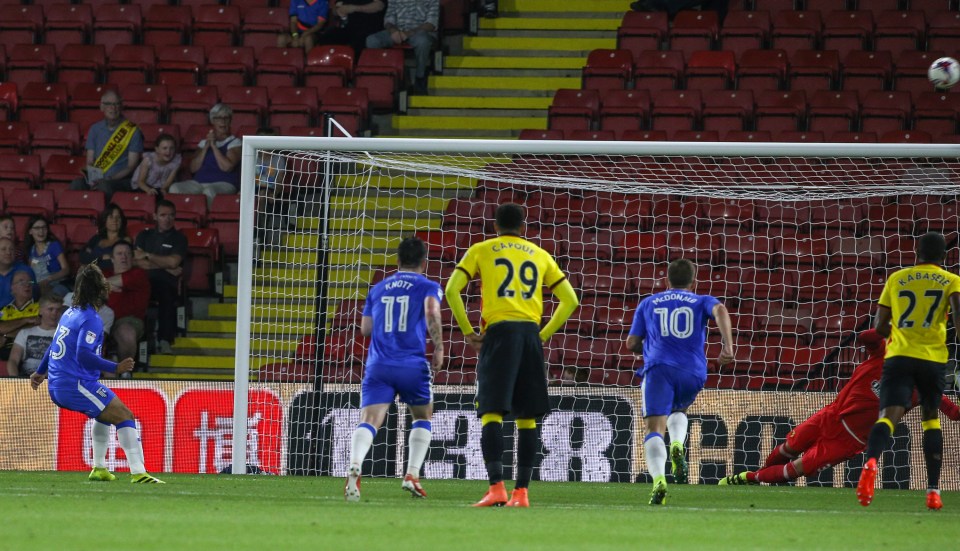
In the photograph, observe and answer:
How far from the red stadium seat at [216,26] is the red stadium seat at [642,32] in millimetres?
5423

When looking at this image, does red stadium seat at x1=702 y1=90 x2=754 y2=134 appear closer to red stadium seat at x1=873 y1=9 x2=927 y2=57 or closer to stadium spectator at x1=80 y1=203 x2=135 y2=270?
red stadium seat at x1=873 y1=9 x2=927 y2=57

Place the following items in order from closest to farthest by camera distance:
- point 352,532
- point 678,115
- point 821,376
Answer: point 352,532 → point 821,376 → point 678,115

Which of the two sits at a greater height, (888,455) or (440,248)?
(440,248)

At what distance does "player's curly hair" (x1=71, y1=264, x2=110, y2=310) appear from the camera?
10453 mm

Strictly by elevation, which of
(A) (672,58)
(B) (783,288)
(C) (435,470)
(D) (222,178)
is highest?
(A) (672,58)

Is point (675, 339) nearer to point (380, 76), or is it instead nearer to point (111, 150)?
point (380, 76)

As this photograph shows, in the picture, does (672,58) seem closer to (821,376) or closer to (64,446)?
(821,376)

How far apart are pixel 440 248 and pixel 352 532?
25.5 feet

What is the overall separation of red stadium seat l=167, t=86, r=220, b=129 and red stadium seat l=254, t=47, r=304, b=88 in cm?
73

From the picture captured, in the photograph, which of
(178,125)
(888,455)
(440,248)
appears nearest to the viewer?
(888,455)

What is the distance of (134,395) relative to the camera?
12.5m

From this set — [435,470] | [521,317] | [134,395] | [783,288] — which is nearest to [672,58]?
[783,288]

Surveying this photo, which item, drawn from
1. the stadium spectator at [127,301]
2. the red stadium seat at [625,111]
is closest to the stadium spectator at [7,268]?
the stadium spectator at [127,301]

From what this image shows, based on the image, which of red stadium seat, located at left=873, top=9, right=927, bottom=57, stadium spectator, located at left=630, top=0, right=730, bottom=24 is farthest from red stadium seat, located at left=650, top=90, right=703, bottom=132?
red stadium seat, located at left=873, top=9, right=927, bottom=57
